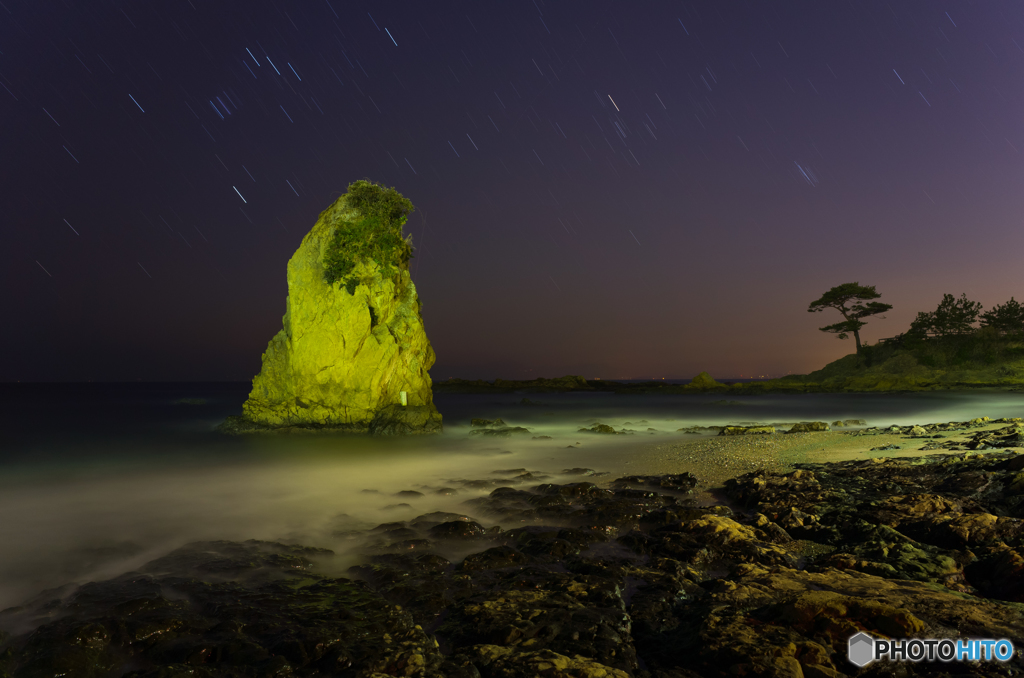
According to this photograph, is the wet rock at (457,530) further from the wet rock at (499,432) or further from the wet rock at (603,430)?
the wet rock at (603,430)

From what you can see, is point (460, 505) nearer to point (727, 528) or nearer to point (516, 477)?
point (516, 477)

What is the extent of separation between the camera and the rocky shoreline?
3.40 metres

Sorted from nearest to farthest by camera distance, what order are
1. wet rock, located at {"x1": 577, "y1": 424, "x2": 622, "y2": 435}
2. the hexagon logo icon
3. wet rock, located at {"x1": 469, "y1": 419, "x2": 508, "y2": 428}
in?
the hexagon logo icon < wet rock, located at {"x1": 577, "y1": 424, "x2": 622, "y2": 435} < wet rock, located at {"x1": 469, "y1": 419, "x2": 508, "y2": 428}

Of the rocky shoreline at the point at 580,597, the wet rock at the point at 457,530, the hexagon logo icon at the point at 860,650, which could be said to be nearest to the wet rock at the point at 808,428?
the rocky shoreline at the point at 580,597

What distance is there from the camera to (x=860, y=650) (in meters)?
3.35

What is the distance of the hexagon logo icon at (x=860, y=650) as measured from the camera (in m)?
3.27

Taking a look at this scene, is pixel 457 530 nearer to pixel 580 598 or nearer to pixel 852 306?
pixel 580 598

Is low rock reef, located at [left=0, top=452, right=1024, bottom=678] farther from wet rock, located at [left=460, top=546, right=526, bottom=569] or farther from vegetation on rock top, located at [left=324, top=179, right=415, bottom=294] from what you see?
vegetation on rock top, located at [left=324, top=179, right=415, bottom=294]

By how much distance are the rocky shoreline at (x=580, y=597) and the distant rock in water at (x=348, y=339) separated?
1304 centimetres

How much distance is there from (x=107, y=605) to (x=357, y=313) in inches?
615

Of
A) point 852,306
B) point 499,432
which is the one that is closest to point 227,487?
point 499,432

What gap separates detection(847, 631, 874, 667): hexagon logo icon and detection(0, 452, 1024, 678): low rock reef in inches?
1.8

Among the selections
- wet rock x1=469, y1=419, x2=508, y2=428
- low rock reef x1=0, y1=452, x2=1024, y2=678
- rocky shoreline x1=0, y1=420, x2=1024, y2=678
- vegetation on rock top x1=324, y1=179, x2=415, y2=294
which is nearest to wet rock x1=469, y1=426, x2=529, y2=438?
wet rock x1=469, y1=419, x2=508, y2=428

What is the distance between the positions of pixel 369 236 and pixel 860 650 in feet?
64.8
